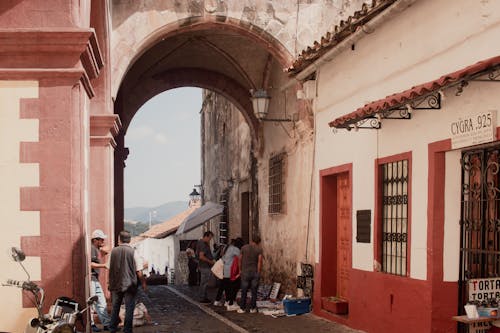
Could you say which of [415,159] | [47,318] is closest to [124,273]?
[415,159]

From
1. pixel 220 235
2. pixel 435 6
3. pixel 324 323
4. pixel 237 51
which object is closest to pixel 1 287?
pixel 435 6

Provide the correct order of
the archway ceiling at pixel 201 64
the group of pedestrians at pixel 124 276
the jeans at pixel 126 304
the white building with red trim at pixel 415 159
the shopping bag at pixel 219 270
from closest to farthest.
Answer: the white building with red trim at pixel 415 159 < the group of pedestrians at pixel 124 276 < the jeans at pixel 126 304 < the shopping bag at pixel 219 270 < the archway ceiling at pixel 201 64

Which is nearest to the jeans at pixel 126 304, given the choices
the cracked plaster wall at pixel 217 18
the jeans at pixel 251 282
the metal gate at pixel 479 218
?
the jeans at pixel 251 282

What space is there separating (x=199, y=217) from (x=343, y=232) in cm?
1046

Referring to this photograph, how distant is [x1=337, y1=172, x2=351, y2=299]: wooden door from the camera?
1179cm

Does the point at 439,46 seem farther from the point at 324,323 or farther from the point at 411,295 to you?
the point at 324,323

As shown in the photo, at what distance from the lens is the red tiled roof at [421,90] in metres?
6.47

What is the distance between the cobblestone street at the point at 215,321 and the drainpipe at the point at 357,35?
4.33m

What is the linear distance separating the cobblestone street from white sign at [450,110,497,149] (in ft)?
12.9

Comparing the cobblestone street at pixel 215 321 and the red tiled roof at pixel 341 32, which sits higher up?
the red tiled roof at pixel 341 32

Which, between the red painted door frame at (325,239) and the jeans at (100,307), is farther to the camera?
the red painted door frame at (325,239)

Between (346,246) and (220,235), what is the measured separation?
14.5 m

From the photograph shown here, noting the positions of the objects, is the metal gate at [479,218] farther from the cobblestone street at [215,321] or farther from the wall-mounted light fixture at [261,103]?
the wall-mounted light fixture at [261,103]

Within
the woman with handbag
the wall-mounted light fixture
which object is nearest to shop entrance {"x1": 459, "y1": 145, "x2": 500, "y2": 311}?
the woman with handbag
